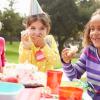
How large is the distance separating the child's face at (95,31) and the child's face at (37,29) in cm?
63

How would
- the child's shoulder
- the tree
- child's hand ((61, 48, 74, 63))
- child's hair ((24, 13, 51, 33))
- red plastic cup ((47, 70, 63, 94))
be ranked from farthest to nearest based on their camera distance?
the tree
child's hair ((24, 13, 51, 33))
the child's shoulder
child's hand ((61, 48, 74, 63))
red plastic cup ((47, 70, 63, 94))

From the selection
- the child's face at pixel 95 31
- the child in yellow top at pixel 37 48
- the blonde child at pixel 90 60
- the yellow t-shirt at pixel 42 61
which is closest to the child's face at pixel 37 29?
the child in yellow top at pixel 37 48

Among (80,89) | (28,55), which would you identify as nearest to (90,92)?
(80,89)

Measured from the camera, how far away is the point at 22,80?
5.51 feet

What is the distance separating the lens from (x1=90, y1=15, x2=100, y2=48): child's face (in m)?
1.86

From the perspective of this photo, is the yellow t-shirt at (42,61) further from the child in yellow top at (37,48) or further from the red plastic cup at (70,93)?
the red plastic cup at (70,93)

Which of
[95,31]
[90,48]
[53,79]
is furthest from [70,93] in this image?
[90,48]

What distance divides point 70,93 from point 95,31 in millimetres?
666

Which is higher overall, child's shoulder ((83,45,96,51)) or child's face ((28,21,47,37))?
child's face ((28,21,47,37))

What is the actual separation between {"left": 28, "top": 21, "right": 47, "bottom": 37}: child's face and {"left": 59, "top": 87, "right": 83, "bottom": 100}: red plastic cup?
1194 mm

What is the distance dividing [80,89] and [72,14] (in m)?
22.6

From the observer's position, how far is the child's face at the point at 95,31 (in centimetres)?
186

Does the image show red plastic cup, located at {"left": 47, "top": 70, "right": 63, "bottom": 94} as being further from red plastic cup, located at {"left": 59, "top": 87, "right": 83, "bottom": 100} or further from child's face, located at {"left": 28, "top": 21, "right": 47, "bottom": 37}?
child's face, located at {"left": 28, "top": 21, "right": 47, "bottom": 37}

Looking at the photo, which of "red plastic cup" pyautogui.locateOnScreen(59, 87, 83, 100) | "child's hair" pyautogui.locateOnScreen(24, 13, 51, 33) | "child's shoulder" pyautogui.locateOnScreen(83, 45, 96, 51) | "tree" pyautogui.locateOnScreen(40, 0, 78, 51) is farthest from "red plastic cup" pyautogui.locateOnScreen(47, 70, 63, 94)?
"tree" pyautogui.locateOnScreen(40, 0, 78, 51)
